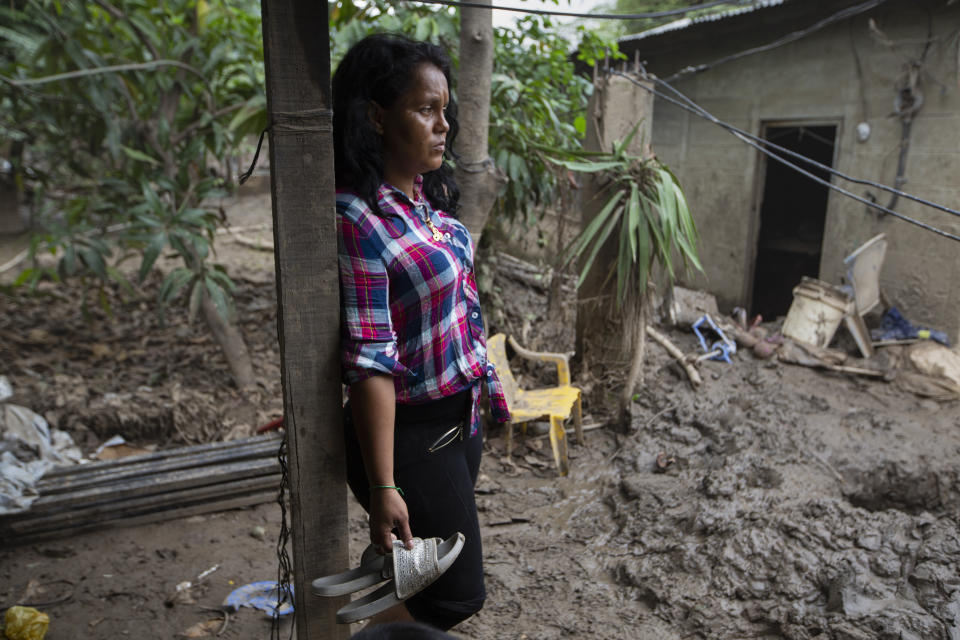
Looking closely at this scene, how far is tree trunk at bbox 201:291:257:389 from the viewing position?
4.39 m

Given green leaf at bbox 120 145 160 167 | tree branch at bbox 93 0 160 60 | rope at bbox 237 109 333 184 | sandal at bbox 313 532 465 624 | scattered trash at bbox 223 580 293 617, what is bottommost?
scattered trash at bbox 223 580 293 617

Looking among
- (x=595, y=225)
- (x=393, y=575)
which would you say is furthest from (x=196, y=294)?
(x=393, y=575)

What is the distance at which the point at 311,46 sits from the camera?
1.39m

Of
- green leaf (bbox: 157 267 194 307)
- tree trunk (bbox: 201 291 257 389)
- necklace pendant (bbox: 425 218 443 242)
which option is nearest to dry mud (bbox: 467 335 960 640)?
necklace pendant (bbox: 425 218 443 242)

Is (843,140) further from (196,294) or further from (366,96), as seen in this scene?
(366,96)

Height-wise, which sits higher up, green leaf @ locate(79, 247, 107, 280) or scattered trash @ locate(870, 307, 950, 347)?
green leaf @ locate(79, 247, 107, 280)

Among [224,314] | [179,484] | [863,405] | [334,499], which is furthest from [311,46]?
[863,405]

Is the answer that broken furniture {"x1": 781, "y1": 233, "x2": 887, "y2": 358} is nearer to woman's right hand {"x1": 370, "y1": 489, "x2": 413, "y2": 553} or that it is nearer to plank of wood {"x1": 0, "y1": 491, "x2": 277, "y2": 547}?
plank of wood {"x1": 0, "y1": 491, "x2": 277, "y2": 547}

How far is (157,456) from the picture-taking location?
11.4 ft

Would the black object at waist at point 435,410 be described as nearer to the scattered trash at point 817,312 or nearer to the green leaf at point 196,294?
the green leaf at point 196,294

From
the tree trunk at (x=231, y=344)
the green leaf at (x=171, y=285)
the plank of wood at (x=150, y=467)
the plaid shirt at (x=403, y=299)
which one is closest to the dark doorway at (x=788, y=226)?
the tree trunk at (x=231, y=344)

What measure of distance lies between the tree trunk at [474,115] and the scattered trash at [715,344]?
2.48 meters

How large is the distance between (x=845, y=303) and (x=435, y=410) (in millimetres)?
4708

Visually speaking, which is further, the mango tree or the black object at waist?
the mango tree
